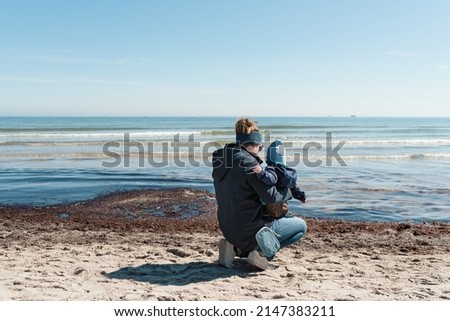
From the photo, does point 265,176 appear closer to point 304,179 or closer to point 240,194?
point 240,194

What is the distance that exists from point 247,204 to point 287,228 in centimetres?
61

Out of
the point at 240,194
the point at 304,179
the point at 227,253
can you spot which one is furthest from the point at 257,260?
the point at 304,179

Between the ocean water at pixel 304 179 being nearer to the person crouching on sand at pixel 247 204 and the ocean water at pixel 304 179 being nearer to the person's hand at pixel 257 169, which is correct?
the person crouching on sand at pixel 247 204

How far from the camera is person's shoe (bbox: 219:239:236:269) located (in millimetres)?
4822

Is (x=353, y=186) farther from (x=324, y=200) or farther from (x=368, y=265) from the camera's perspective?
(x=368, y=265)

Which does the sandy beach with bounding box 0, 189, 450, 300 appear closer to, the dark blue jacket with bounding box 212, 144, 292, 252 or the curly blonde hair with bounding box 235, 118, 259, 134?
the dark blue jacket with bounding box 212, 144, 292, 252

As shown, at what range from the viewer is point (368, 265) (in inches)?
201

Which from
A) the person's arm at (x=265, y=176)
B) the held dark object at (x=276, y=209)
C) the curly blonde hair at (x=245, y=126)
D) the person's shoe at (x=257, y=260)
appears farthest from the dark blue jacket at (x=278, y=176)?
the person's shoe at (x=257, y=260)

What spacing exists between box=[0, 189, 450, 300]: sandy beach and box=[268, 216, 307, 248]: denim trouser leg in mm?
332

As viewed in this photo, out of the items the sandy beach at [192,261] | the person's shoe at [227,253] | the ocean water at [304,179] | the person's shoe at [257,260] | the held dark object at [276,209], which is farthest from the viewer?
the ocean water at [304,179]

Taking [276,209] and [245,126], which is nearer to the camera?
[245,126]

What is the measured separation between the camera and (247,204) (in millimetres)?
4457

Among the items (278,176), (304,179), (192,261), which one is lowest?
(192,261)

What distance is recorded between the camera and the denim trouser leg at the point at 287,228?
15.5ft
